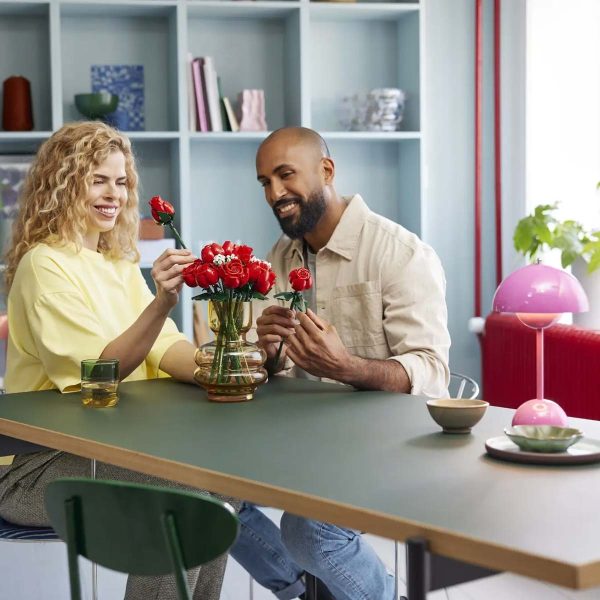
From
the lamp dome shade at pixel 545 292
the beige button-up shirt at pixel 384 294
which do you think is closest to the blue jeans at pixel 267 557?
the beige button-up shirt at pixel 384 294

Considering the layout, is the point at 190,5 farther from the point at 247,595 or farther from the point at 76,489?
the point at 76,489

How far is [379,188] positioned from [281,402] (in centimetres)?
282

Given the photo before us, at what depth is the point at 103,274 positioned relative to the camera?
2.79m

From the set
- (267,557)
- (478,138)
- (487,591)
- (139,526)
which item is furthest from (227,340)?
(478,138)

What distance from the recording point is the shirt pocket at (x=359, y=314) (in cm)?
289

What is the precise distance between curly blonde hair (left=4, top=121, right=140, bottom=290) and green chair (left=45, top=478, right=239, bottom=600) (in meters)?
1.30

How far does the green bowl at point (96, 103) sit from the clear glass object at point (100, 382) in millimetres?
2389

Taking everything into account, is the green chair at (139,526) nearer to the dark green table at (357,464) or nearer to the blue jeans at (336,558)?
the dark green table at (357,464)

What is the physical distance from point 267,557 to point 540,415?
998mm

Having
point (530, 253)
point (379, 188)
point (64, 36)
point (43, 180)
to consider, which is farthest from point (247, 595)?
point (64, 36)

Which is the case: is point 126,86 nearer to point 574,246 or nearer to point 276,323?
point 574,246

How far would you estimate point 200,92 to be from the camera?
180 inches

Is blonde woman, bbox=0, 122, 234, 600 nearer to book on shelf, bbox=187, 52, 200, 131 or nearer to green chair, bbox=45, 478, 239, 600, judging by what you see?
green chair, bbox=45, 478, 239, 600

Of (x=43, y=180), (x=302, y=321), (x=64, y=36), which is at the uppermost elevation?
(x=64, y=36)
